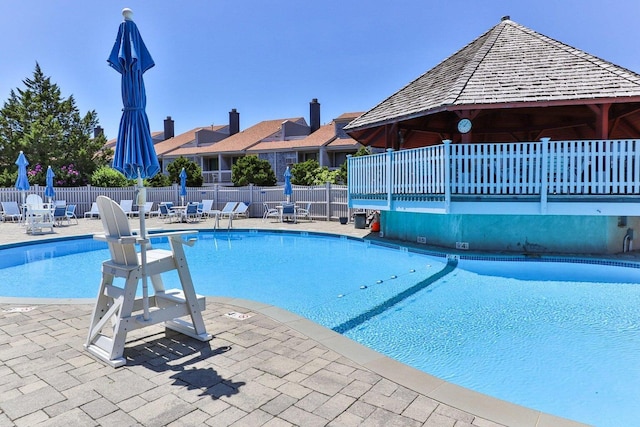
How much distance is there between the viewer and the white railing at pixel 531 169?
27.9 feet

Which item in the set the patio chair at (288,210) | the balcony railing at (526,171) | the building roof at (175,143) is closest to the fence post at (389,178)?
the balcony railing at (526,171)

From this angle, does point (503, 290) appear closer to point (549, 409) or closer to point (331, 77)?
point (549, 409)

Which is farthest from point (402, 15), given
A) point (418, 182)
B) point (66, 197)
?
point (66, 197)

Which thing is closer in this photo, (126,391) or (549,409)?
(126,391)

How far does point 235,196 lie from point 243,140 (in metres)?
15.3

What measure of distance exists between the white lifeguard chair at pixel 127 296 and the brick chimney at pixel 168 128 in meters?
43.6

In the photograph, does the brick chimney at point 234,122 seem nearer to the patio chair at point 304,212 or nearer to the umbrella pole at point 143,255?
the patio chair at point 304,212

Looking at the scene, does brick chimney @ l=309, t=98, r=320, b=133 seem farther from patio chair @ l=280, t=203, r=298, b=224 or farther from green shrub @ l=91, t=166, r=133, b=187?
patio chair @ l=280, t=203, r=298, b=224

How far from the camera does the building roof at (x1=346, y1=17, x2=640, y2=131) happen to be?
9.02 metres

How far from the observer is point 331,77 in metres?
26.0

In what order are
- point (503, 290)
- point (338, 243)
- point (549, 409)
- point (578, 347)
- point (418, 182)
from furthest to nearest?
1. point (338, 243)
2. point (418, 182)
3. point (503, 290)
4. point (578, 347)
5. point (549, 409)

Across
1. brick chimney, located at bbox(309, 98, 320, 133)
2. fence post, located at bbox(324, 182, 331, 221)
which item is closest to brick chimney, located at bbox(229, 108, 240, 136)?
brick chimney, located at bbox(309, 98, 320, 133)

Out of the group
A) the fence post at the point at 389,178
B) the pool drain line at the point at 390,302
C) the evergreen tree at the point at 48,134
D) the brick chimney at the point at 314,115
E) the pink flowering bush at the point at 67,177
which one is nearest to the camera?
the pool drain line at the point at 390,302

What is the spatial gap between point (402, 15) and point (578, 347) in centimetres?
1343
